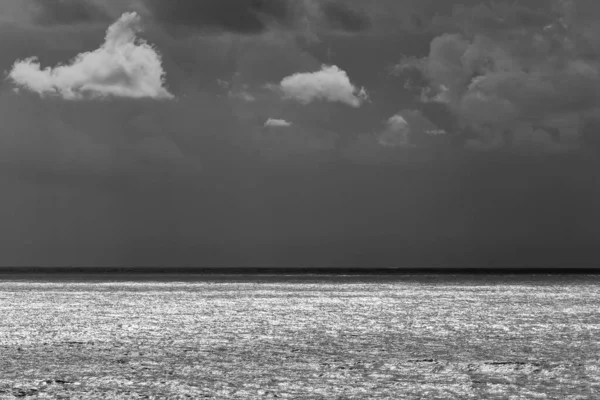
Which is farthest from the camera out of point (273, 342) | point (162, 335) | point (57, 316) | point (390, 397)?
point (57, 316)

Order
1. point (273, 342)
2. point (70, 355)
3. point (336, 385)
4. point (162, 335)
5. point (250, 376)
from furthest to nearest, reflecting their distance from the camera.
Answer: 1. point (162, 335)
2. point (273, 342)
3. point (70, 355)
4. point (250, 376)
5. point (336, 385)

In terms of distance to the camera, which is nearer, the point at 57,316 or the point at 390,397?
the point at 390,397

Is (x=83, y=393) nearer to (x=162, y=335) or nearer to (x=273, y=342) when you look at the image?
(x=273, y=342)

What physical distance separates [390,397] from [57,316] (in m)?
29.1

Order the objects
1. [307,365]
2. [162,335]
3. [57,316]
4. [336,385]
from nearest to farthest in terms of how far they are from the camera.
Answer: [336,385]
[307,365]
[162,335]
[57,316]

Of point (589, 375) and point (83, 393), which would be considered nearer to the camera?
A: point (83, 393)

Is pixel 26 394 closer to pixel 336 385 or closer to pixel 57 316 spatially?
pixel 336 385

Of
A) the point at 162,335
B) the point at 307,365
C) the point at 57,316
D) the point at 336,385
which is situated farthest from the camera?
the point at 57,316

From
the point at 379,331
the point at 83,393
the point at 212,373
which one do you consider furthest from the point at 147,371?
the point at 379,331

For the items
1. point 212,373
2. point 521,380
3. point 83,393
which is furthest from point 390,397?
point 83,393

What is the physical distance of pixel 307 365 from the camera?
20828mm

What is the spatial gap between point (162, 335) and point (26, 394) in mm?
13464

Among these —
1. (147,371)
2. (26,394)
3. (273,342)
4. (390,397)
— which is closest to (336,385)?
(390,397)

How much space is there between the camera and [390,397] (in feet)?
52.3
